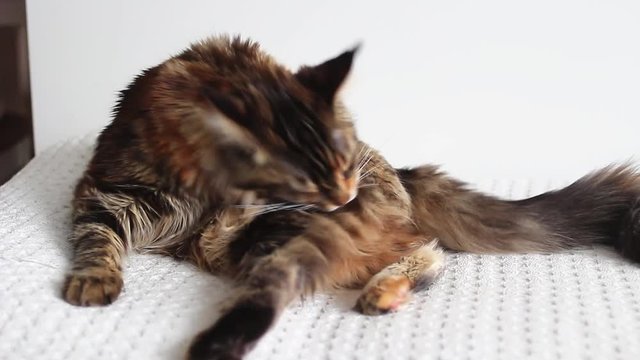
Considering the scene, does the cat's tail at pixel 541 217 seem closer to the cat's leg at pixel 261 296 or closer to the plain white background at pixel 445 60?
the cat's leg at pixel 261 296

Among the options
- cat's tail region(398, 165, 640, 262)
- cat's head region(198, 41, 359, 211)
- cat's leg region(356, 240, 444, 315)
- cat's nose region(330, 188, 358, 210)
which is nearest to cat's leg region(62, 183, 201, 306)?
cat's head region(198, 41, 359, 211)

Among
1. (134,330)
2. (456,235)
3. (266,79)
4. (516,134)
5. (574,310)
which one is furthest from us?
(516,134)

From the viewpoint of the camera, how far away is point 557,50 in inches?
87.7

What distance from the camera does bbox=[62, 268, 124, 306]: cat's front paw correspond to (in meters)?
1.30

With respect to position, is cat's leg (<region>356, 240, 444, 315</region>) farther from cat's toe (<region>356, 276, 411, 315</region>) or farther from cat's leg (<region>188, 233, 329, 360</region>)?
cat's leg (<region>188, 233, 329, 360</region>)

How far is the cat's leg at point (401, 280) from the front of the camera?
1351 millimetres

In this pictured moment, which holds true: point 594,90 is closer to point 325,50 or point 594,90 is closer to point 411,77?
point 411,77

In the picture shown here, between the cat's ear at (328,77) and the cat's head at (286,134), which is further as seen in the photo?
the cat's ear at (328,77)

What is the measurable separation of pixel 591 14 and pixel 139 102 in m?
1.35

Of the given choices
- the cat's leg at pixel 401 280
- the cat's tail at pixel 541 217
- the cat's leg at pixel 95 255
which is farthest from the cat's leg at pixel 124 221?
the cat's tail at pixel 541 217

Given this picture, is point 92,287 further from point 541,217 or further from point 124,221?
point 541,217

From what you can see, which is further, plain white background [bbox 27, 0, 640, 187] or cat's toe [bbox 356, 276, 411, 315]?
plain white background [bbox 27, 0, 640, 187]

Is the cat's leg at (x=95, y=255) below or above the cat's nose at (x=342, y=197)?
below

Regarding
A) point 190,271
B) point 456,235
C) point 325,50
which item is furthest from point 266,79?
→ point 325,50
